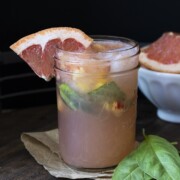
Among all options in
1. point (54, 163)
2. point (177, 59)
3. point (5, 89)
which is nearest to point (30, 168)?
point (54, 163)

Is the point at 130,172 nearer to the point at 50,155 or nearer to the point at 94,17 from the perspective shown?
the point at 50,155

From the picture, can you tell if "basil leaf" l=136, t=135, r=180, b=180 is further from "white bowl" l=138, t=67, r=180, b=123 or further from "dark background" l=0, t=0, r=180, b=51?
"dark background" l=0, t=0, r=180, b=51

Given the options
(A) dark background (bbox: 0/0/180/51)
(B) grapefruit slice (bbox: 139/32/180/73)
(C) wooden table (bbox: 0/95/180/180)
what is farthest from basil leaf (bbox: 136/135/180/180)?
(A) dark background (bbox: 0/0/180/51)

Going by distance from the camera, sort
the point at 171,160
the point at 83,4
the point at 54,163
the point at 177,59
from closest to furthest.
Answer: the point at 171,160 < the point at 54,163 < the point at 177,59 < the point at 83,4

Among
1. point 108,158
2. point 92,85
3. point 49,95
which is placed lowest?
point 49,95

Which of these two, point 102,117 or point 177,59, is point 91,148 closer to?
point 102,117

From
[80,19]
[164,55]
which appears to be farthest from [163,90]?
[80,19]

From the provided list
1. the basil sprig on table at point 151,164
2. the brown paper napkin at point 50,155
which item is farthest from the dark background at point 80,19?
the basil sprig on table at point 151,164
